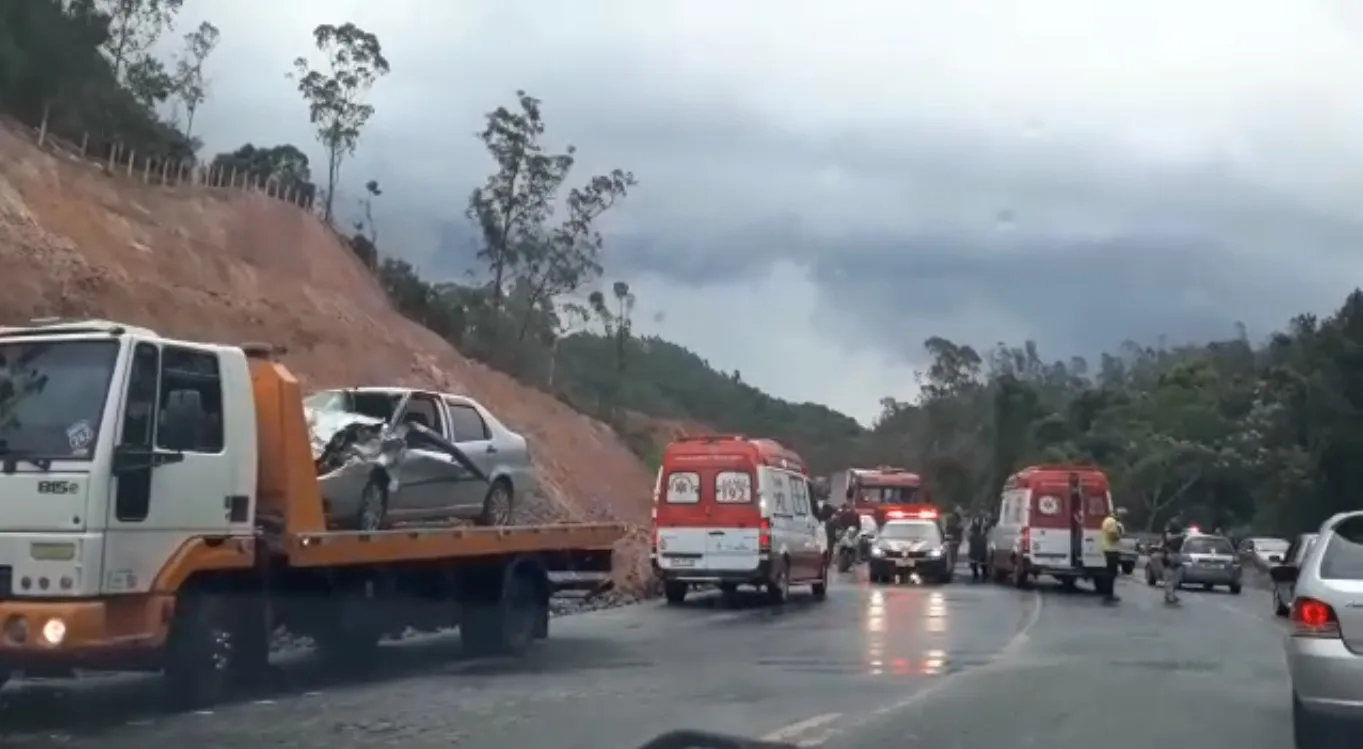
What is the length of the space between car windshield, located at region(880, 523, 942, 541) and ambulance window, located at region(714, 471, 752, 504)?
1259 centimetres

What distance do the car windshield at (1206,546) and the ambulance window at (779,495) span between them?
48.1ft

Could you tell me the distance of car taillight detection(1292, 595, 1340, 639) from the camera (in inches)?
416

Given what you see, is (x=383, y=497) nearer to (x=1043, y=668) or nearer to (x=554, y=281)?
(x=1043, y=668)

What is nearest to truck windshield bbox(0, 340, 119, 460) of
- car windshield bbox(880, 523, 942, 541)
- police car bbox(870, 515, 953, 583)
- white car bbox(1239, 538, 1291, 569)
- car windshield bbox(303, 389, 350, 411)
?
car windshield bbox(303, 389, 350, 411)

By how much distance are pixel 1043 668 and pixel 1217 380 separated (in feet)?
259

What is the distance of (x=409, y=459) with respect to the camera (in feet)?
54.4

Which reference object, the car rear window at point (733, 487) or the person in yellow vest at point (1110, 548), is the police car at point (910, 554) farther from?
the car rear window at point (733, 487)

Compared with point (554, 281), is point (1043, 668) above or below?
below

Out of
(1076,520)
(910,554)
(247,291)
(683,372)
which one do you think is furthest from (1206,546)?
(683,372)

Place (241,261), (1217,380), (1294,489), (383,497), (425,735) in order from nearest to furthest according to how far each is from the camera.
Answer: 1. (425,735)
2. (383,497)
3. (241,261)
4. (1294,489)
5. (1217,380)

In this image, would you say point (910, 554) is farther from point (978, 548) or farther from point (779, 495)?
point (779, 495)

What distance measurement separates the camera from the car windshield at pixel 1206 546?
41.3 meters

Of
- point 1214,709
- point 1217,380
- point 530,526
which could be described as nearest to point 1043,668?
point 1214,709

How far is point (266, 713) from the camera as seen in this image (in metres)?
12.9
